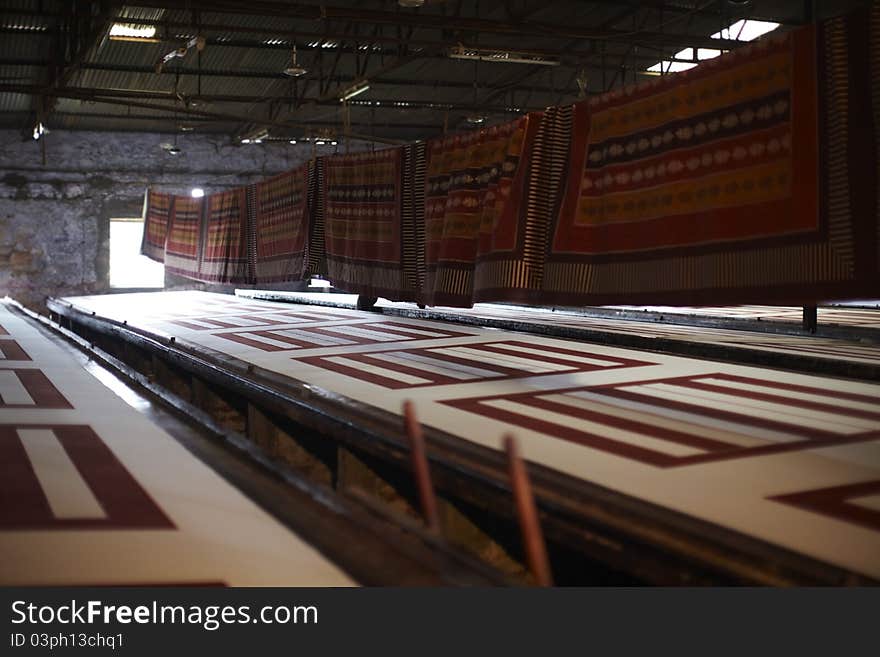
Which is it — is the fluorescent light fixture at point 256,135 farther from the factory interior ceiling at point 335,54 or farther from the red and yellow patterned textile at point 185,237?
the red and yellow patterned textile at point 185,237

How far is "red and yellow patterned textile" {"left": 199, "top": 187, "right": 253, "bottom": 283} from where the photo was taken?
9312mm

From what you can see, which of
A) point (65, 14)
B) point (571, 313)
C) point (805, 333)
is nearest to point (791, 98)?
point (805, 333)

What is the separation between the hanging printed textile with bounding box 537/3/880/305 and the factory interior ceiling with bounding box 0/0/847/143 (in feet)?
18.8

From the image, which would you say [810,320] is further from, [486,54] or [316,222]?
[486,54]

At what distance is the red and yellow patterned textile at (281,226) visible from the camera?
7461mm

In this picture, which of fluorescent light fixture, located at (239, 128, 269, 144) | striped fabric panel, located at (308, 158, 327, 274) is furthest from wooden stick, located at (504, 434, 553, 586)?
fluorescent light fixture, located at (239, 128, 269, 144)

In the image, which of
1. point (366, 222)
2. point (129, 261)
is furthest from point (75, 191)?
point (366, 222)

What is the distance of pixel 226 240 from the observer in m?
9.88

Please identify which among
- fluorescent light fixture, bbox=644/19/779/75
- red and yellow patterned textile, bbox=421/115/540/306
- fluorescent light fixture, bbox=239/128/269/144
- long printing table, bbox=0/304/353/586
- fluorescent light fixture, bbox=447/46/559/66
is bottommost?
long printing table, bbox=0/304/353/586

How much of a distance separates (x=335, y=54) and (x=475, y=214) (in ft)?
38.5

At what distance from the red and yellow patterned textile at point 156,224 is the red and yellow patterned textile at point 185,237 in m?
0.20

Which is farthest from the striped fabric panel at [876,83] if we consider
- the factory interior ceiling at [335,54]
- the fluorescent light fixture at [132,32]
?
the fluorescent light fixture at [132,32]

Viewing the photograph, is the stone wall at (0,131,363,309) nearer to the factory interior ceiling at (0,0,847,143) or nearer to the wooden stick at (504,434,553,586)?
the factory interior ceiling at (0,0,847,143)

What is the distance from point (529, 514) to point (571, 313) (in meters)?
7.40
